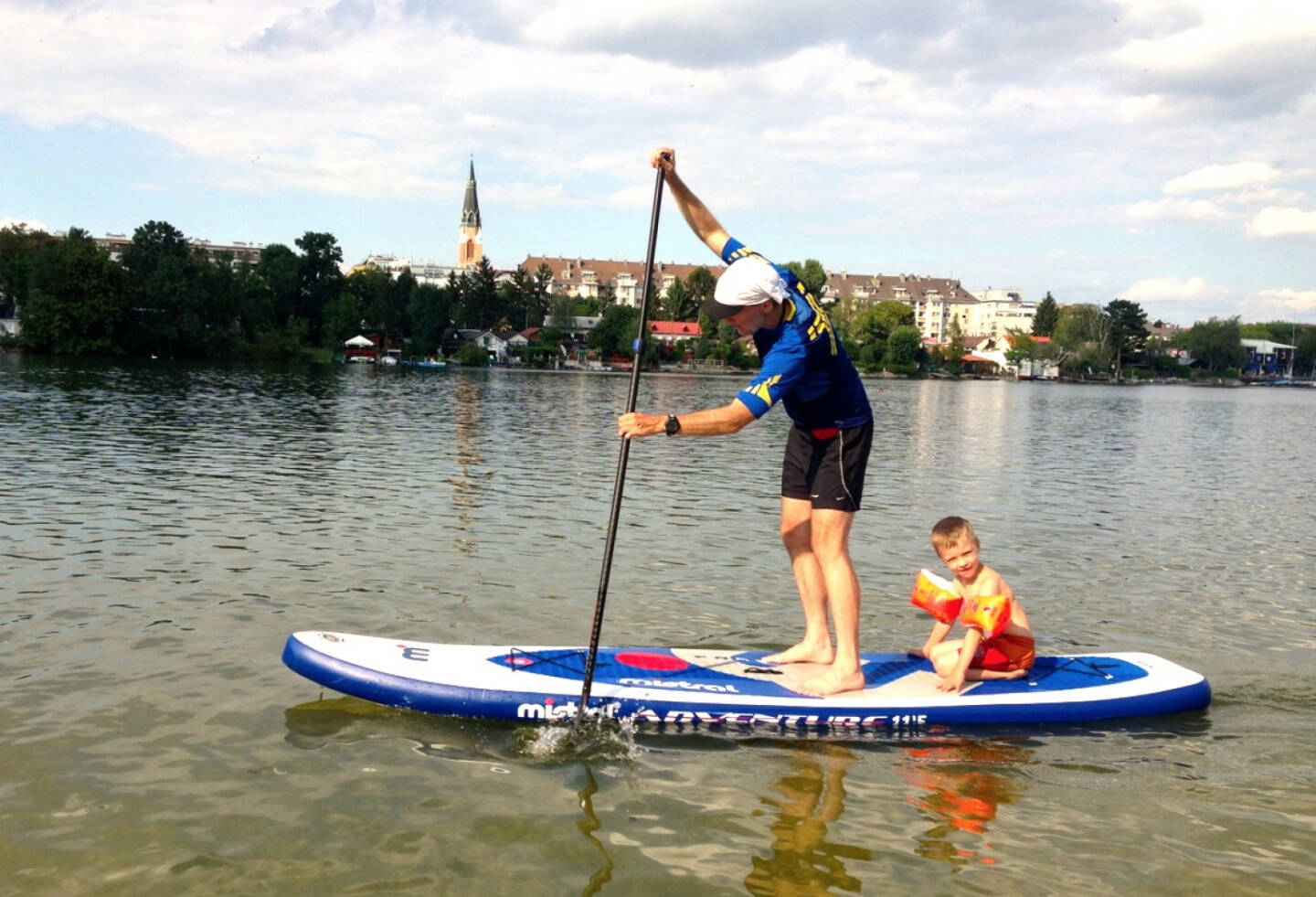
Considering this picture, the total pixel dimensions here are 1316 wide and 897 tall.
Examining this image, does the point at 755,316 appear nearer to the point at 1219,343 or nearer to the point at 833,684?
the point at 833,684

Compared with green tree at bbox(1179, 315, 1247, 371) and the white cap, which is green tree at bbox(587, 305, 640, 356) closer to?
green tree at bbox(1179, 315, 1247, 371)

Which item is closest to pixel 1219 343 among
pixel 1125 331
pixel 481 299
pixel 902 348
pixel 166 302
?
pixel 1125 331

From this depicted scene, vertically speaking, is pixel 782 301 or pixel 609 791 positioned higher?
pixel 782 301

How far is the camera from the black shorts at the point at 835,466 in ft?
23.7

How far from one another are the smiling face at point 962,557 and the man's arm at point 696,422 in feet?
6.07

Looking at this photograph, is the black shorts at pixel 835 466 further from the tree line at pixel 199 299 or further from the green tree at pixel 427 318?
the green tree at pixel 427 318

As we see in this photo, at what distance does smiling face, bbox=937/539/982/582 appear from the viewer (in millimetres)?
7215

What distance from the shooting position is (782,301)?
686cm

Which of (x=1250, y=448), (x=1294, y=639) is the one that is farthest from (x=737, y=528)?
(x=1250, y=448)

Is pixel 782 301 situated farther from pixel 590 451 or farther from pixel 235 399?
pixel 235 399

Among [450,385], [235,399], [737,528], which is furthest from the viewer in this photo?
[450,385]

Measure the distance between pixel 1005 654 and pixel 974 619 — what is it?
0.62 m

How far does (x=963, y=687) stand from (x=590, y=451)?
1990 cm

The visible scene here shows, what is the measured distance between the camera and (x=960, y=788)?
248 inches
